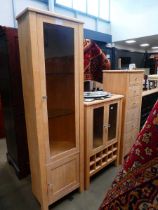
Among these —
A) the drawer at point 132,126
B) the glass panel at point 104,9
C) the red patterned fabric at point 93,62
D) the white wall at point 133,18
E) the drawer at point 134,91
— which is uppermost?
the glass panel at point 104,9

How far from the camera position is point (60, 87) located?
1.78m

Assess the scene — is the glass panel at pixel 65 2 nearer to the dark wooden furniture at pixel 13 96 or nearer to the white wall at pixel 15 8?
the white wall at pixel 15 8

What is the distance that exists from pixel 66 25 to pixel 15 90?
38.5 inches

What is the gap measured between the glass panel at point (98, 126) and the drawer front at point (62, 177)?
35 centimetres

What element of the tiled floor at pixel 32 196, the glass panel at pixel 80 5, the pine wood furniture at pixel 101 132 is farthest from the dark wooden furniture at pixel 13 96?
the glass panel at pixel 80 5

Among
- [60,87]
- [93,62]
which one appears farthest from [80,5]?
[60,87]

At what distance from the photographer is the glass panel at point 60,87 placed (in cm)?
153

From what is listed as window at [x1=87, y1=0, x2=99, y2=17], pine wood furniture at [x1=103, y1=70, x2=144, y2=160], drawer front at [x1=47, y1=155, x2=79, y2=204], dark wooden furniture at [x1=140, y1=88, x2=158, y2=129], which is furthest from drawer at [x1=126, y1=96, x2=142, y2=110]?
window at [x1=87, y1=0, x2=99, y2=17]

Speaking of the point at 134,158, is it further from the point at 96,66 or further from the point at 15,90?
the point at 96,66

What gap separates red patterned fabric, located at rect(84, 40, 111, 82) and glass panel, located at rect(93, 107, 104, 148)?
69 centimetres

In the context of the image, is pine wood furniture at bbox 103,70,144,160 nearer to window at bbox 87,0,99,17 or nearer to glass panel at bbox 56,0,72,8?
glass panel at bbox 56,0,72,8

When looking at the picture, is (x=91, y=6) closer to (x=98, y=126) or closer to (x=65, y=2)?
(x=65, y=2)

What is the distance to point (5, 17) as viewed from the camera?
2.63 meters

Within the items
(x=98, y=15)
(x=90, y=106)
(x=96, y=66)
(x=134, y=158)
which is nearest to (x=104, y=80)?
(x=96, y=66)
